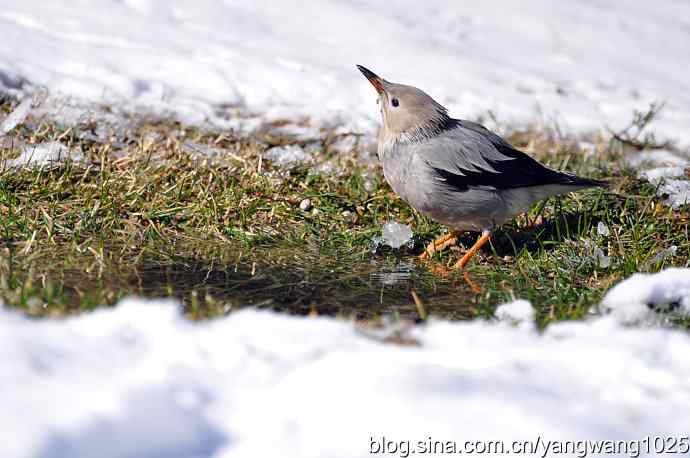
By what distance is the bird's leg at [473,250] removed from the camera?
5211 millimetres

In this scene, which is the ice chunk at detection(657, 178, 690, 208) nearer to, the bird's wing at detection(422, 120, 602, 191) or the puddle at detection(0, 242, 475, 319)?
the bird's wing at detection(422, 120, 602, 191)

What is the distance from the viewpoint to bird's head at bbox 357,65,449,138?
5449mm

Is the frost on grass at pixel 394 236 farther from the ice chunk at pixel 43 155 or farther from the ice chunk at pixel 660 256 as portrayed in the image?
the ice chunk at pixel 43 155

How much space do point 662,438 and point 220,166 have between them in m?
3.88

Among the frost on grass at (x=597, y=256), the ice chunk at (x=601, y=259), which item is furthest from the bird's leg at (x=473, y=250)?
the ice chunk at (x=601, y=259)

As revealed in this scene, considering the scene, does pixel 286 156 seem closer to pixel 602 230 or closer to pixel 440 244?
pixel 440 244

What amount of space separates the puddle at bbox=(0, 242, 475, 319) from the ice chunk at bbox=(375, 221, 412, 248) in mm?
268

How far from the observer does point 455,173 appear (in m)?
5.22

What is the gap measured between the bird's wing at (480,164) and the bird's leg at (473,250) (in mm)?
342

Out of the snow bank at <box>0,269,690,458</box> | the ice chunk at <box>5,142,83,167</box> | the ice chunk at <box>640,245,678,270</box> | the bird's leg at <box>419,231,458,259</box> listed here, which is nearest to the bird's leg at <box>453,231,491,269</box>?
the bird's leg at <box>419,231,458,259</box>

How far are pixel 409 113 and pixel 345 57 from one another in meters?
3.88

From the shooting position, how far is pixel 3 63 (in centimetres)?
720

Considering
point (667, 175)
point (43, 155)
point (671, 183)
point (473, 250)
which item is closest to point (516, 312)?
point (473, 250)

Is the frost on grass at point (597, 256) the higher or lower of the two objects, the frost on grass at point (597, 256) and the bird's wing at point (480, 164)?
the lower
